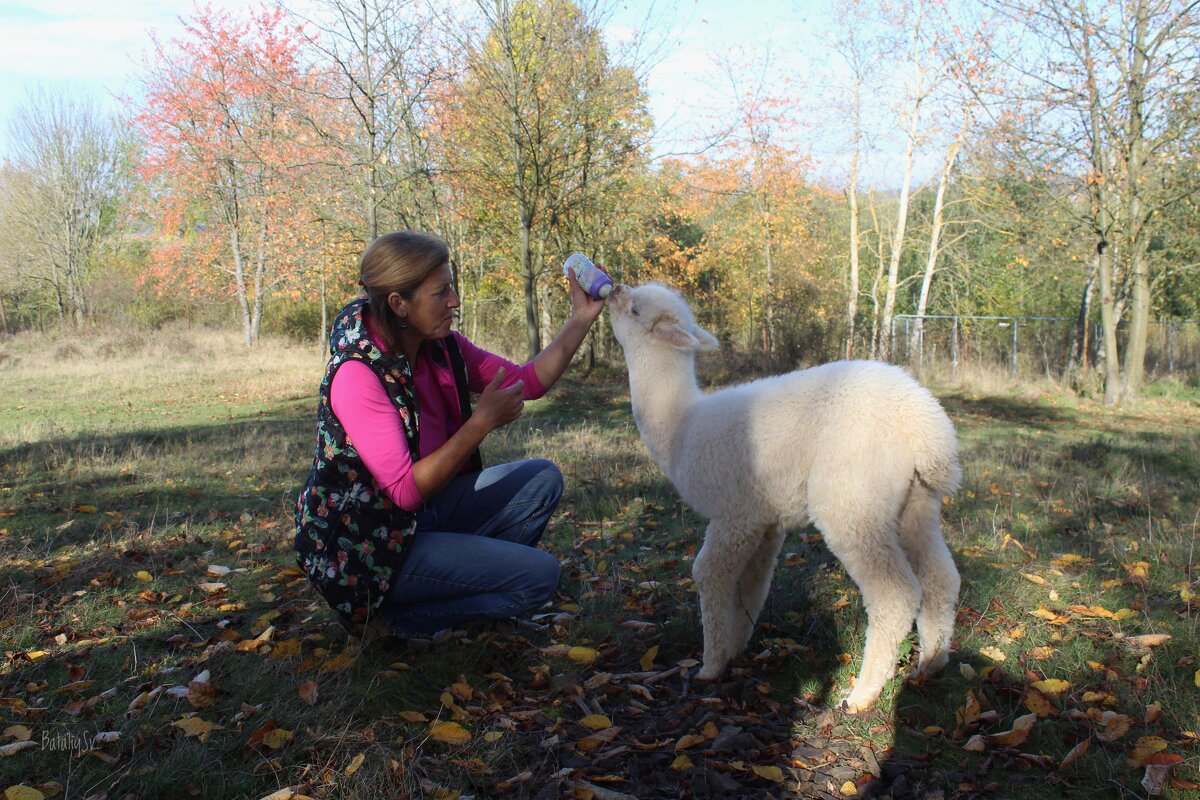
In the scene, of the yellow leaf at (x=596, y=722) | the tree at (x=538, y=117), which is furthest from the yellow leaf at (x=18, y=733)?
the tree at (x=538, y=117)

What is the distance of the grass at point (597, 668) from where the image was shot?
269 centimetres

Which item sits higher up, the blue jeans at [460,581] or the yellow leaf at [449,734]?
the blue jeans at [460,581]

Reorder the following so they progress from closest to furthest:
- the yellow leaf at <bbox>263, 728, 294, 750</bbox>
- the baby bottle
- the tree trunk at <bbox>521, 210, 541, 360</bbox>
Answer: the yellow leaf at <bbox>263, 728, 294, 750</bbox>
the baby bottle
the tree trunk at <bbox>521, 210, 541, 360</bbox>

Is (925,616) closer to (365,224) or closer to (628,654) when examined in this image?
(628,654)

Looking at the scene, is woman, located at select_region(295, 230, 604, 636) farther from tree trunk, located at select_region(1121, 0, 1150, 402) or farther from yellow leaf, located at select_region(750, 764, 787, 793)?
tree trunk, located at select_region(1121, 0, 1150, 402)

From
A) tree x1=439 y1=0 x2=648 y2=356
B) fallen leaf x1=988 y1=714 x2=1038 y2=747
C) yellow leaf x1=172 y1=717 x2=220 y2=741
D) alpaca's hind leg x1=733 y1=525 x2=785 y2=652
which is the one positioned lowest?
fallen leaf x1=988 y1=714 x2=1038 y2=747

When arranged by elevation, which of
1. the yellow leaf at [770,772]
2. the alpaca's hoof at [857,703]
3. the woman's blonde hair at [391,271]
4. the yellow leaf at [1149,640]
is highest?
the woman's blonde hair at [391,271]

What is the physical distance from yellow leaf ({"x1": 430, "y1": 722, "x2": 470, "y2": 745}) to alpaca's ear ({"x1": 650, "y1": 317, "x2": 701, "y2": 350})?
1905 mm

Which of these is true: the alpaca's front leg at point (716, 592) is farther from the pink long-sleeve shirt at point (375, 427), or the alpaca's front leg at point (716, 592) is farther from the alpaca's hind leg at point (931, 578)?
the pink long-sleeve shirt at point (375, 427)

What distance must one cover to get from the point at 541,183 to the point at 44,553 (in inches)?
467

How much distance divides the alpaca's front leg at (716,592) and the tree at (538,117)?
1240 cm

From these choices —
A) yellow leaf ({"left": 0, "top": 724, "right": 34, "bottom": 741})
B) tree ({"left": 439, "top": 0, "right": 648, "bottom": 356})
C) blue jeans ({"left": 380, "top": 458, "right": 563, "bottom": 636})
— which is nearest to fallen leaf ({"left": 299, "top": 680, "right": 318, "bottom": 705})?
blue jeans ({"left": 380, "top": 458, "right": 563, "bottom": 636})

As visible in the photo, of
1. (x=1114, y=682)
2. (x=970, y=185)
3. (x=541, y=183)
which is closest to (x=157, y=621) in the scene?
(x=1114, y=682)

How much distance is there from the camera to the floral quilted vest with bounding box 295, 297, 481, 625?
322cm
